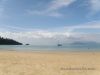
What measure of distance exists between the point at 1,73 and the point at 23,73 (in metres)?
1.06

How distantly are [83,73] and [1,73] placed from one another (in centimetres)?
408

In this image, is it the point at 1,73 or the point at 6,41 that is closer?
the point at 1,73

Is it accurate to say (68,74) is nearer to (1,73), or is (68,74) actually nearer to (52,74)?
(52,74)

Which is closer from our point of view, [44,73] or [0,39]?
[44,73]

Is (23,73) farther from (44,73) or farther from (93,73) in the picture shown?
(93,73)

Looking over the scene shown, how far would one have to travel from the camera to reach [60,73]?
34.1ft

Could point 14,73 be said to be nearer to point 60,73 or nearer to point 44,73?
point 44,73

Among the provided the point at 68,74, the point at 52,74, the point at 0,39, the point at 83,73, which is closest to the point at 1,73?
the point at 52,74

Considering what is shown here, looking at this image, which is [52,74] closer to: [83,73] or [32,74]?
[32,74]

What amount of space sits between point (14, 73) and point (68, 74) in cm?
265

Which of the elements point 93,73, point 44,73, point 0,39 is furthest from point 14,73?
point 0,39

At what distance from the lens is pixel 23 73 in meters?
10.2

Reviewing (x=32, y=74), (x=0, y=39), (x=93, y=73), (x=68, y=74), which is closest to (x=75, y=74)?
(x=68, y=74)

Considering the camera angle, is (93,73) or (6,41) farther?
(6,41)
